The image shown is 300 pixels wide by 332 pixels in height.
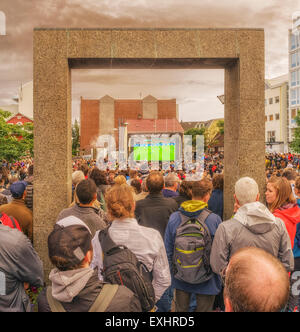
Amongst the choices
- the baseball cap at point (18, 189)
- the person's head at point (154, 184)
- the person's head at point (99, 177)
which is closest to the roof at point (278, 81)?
the person's head at point (99, 177)

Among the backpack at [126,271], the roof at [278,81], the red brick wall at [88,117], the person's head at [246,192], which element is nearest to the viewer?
the backpack at [126,271]

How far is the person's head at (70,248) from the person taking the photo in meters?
2.06

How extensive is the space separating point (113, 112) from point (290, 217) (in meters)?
74.9

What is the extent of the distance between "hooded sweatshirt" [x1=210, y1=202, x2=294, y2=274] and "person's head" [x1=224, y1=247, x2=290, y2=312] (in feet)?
4.83

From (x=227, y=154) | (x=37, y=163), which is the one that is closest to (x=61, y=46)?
(x=37, y=163)

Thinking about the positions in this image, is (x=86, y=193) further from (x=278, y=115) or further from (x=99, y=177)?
(x=278, y=115)

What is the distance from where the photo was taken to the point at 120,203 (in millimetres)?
2957

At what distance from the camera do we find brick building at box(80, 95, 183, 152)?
7588 centimetres

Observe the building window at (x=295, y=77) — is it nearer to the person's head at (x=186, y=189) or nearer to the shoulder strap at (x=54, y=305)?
the person's head at (x=186, y=189)

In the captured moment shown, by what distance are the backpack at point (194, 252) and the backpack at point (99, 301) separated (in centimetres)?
156

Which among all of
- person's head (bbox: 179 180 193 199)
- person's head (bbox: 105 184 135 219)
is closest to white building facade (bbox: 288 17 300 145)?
person's head (bbox: 179 180 193 199)

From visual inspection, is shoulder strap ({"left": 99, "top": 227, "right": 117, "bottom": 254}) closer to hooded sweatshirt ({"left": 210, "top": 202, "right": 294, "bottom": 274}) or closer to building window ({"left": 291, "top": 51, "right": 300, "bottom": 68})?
hooded sweatshirt ({"left": 210, "top": 202, "right": 294, "bottom": 274})

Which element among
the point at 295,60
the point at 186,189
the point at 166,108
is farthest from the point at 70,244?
the point at 166,108

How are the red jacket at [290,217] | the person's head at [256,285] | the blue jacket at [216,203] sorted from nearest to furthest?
the person's head at [256,285] < the red jacket at [290,217] < the blue jacket at [216,203]
